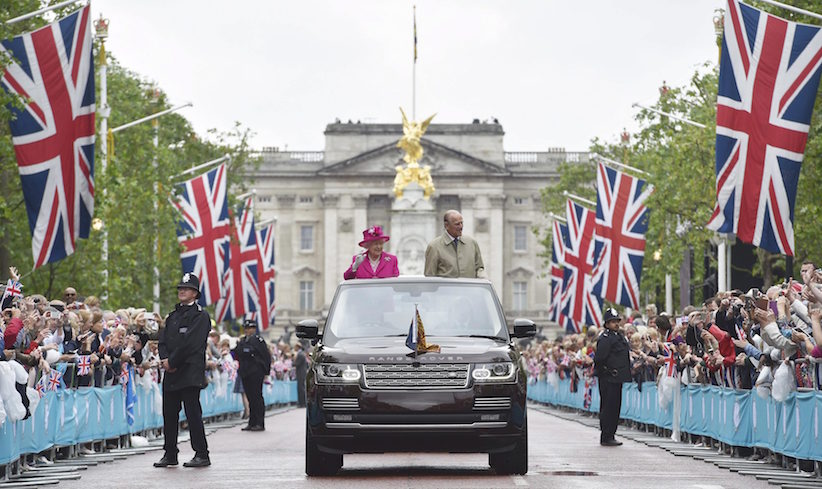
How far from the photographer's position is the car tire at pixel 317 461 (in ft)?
59.4

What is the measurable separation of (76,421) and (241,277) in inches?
1298

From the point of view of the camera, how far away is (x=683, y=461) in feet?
73.6

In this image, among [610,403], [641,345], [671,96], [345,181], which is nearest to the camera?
[610,403]

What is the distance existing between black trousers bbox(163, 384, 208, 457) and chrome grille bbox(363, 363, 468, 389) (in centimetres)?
358

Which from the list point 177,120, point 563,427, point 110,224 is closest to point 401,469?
point 563,427

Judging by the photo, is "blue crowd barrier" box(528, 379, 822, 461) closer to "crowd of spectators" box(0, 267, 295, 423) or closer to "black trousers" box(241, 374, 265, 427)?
"black trousers" box(241, 374, 265, 427)

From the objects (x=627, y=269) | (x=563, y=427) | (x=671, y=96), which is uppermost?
(x=671, y=96)

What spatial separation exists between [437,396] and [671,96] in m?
47.0

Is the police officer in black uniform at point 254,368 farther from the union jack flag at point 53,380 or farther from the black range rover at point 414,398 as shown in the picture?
the black range rover at point 414,398

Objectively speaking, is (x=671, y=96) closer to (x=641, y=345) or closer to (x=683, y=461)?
(x=641, y=345)

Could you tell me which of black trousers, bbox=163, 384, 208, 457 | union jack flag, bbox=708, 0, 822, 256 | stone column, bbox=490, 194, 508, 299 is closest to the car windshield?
black trousers, bbox=163, 384, 208, 457

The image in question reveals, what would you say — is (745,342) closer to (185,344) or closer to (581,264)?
(185,344)

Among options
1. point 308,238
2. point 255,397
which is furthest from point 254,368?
point 308,238

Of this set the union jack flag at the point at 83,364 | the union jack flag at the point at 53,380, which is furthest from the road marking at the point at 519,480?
the union jack flag at the point at 83,364
